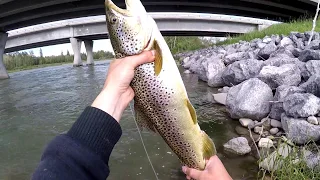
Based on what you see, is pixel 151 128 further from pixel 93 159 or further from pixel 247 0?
pixel 247 0

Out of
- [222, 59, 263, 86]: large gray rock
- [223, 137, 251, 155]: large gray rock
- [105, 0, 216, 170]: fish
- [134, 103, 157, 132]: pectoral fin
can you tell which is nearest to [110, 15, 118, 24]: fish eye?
[105, 0, 216, 170]: fish

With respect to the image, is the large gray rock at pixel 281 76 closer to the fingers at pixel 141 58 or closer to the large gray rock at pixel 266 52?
the large gray rock at pixel 266 52

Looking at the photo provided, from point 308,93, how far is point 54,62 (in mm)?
40194

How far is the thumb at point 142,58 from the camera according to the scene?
76.0 inches

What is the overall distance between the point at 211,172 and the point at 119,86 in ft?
3.06

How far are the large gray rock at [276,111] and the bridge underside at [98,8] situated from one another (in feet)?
56.1

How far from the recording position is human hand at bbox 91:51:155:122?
1.68m

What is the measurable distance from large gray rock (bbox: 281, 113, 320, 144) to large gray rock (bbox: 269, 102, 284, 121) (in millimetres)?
656

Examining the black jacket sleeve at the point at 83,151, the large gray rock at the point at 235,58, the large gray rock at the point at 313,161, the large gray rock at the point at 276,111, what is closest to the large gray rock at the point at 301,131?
the large gray rock at the point at 313,161

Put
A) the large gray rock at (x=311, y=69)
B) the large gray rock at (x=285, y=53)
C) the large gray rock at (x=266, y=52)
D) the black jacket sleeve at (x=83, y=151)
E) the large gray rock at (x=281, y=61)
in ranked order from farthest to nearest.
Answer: the large gray rock at (x=266, y=52)
the large gray rock at (x=285, y=53)
the large gray rock at (x=281, y=61)
the large gray rock at (x=311, y=69)
the black jacket sleeve at (x=83, y=151)

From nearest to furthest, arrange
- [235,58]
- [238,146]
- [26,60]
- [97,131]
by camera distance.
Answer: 1. [97,131]
2. [238,146]
3. [235,58]
4. [26,60]

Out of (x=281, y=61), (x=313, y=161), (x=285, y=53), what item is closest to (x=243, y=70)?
(x=281, y=61)

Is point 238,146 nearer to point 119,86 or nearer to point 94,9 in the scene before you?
point 119,86

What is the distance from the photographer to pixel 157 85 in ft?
6.73
